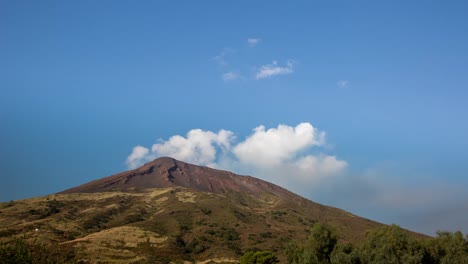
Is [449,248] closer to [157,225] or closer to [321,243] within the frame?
[321,243]

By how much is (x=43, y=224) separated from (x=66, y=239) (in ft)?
53.4

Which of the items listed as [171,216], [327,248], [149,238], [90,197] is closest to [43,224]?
[149,238]

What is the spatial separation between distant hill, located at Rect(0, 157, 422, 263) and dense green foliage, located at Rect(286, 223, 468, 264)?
22.7 meters

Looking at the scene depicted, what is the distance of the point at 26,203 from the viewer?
6289 inches

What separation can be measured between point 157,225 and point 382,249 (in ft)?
279

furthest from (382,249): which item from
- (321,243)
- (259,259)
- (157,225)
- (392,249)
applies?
(157,225)

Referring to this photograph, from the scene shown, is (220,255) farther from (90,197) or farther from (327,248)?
(90,197)

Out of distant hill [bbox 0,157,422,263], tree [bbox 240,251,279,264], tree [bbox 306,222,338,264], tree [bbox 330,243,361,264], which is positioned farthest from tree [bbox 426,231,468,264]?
distant hill [bbox 0,157,422,263]

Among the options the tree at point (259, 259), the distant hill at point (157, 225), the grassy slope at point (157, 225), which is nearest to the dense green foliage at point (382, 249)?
the tree at point (259, 259)

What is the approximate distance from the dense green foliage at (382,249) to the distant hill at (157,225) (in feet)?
74.5

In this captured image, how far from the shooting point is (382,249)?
79688mm

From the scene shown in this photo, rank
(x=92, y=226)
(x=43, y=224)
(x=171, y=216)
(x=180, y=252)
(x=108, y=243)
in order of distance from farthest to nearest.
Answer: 1. (x=171, y=216)
2. (x=92, y=226)
3. (x=43, y=224)
4. (x=180, y=252)
5. (x=108, y=243)

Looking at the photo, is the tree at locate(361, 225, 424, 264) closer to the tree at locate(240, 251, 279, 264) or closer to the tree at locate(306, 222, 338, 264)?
the tree at locate(306, 222, 338, 264)

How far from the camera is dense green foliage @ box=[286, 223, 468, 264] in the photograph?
77562 millimetres
